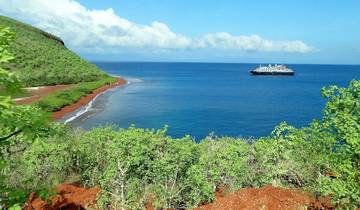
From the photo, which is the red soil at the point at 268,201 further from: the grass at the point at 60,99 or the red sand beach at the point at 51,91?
the red sand beach at the point at 51,91

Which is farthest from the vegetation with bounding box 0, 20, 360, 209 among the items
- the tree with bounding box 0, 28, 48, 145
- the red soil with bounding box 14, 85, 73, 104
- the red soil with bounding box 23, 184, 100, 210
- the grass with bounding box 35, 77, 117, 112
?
the red soil with bounding box 14, 85, 73, 104

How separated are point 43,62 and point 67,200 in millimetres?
119502

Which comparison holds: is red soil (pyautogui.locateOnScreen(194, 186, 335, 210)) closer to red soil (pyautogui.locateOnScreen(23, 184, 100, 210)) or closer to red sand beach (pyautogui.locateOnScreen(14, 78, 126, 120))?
red soil (pyautogui.locateOnScreen(23, 184, 100, 210))

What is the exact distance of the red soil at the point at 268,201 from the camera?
17.0 m

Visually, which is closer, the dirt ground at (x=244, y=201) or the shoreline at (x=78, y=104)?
the dirt ground at (x=244, y=201)

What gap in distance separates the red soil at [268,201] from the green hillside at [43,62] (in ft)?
284

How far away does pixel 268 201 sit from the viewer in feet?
56.5

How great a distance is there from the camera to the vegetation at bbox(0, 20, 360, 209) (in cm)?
1209

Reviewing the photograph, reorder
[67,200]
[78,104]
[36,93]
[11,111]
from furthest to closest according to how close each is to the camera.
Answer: [36,93] → [78,104] → [67,200] → [11,111]

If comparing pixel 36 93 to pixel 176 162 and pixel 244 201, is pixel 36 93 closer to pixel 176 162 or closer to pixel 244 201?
pixel 176 162

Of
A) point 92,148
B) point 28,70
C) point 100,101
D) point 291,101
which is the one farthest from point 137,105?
point 92,148

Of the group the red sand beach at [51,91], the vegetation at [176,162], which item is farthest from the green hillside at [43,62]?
the vegetation at [176,162]

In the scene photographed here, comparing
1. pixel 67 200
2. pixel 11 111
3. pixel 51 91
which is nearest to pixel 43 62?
pixel 51 91

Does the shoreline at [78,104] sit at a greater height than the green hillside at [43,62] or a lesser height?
lesser
